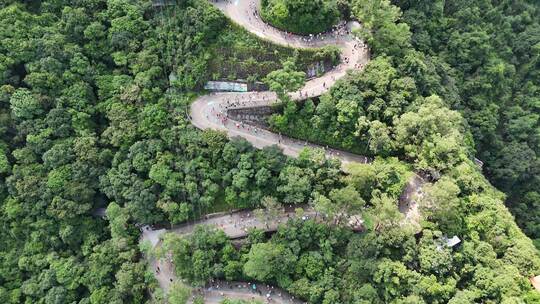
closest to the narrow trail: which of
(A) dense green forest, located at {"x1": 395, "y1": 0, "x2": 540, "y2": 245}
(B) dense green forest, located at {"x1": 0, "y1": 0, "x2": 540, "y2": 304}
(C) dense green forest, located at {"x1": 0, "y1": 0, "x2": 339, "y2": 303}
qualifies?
(B) dense green forest, located at {"x1": 0, "y1": 0, "x2": 540, "y2": 304}

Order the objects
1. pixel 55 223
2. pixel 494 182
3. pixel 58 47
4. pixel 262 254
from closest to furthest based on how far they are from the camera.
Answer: pixel 262 254 → pixel 55 223 → pixel 58 47 → pixel 494 182

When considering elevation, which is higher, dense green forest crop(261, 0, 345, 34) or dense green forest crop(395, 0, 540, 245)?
dense green forest crop(261, 0, 345, 34)

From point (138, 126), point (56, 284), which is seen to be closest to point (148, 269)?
point (56, 284)

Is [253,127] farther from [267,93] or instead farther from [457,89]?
[457,89]

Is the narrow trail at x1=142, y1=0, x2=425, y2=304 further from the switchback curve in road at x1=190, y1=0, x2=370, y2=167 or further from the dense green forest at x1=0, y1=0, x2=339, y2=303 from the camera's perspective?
the dense green forest at x1=0, y1=0, x2=339, y2=303

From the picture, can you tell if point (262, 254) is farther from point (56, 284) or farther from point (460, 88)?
point (460, 88)

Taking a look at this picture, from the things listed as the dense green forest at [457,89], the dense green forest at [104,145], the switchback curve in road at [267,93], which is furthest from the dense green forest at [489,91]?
the dense green forest at [104,145]

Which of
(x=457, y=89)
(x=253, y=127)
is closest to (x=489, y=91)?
(x=457, y=89)

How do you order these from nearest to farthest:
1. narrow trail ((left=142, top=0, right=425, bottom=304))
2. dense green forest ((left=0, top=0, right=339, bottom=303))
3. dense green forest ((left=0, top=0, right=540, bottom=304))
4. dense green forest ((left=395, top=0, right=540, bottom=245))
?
dense green forest ((left=0, top=0, right=540, bottom=304))
narrow trail ((left=142, top=0, right=425, bottom=304))
dense green forest ((left=0, top=0, right=339, bottom=303))
dense green forest ((left=395, top=0, right=540, bottom=245))
